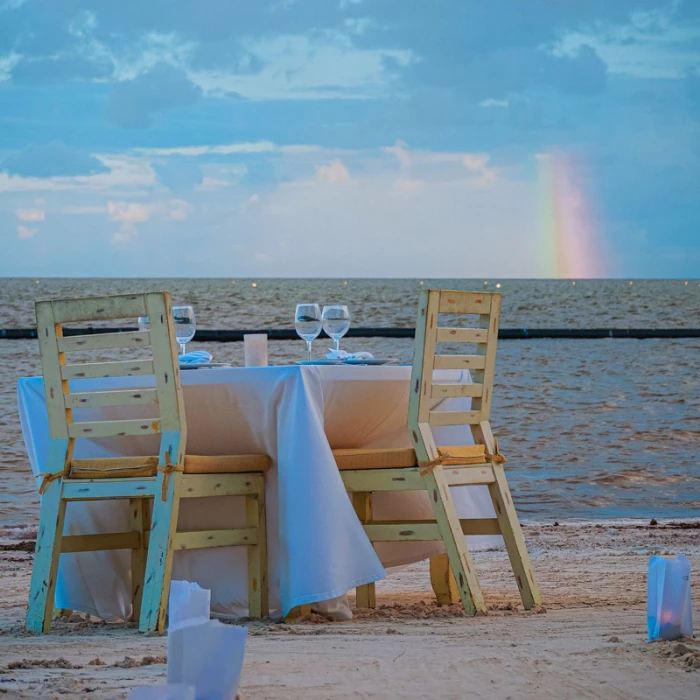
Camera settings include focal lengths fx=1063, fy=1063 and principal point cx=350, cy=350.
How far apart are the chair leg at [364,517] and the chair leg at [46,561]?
2.98 feet

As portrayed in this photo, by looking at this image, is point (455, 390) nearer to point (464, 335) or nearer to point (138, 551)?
point (464, 335)

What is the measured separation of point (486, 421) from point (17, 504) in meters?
3.81

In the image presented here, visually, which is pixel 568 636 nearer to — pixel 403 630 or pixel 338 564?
pixel 403 630

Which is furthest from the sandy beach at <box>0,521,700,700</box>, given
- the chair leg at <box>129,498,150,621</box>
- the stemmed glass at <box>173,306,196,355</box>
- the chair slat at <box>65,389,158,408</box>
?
the stemmed glass at <box>173,306,196,355</box>

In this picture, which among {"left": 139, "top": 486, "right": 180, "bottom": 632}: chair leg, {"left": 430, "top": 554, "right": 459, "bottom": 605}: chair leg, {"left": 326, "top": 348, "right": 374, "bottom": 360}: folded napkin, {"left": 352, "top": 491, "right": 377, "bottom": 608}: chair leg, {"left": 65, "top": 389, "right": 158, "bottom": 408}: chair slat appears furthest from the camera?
{"left": 430, "top": 554, "right": 459, "bottom": 605}: chair leg

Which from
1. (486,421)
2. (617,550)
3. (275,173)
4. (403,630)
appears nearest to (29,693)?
(403,630)

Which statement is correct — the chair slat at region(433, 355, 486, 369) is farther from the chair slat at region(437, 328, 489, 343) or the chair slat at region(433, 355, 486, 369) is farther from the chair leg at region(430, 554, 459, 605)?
the chair leg at region(430, 554, 459, 605)

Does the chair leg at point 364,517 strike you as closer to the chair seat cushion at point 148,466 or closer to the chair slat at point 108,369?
the chair seat cushion at point 148,466

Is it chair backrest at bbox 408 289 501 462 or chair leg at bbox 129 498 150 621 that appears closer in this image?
chair backrest at bbox 408 289 501 462

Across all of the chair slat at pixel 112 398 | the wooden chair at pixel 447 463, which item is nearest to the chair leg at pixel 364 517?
the wooden chair at pixel 447 463

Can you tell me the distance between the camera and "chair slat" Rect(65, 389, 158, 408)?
3.07 m

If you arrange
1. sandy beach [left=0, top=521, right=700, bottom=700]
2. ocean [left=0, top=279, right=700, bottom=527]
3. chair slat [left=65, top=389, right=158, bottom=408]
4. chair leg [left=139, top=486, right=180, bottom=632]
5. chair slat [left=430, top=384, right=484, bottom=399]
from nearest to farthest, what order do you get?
sandy beach [left=0, top=521, right=700, bottom=700]
chair leg [left=139, top=486, right=180, bottom=632]
chair slat [left=65, top=389, right=158, bottom=408]
chair slat [left=430, top=384, right=484, bottom=399]
ocean [left=0, top=279, right=700, bottom=527]

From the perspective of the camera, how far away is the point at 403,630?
9.23 feet

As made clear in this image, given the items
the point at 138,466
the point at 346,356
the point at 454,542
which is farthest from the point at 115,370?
the point at 454,542
